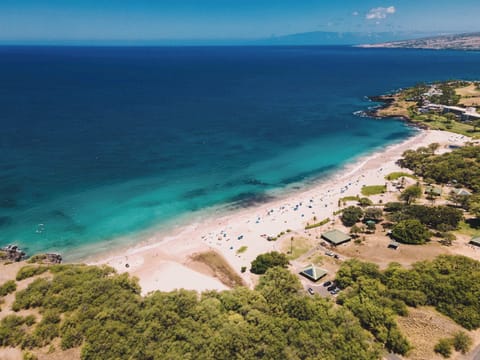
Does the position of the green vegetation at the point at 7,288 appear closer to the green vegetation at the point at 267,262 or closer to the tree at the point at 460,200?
the green vegetation at the point at 267,262

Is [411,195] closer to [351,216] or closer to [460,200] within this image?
[460,200]

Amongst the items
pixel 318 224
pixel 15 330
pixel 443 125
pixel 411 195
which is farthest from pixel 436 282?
pixel 443 125

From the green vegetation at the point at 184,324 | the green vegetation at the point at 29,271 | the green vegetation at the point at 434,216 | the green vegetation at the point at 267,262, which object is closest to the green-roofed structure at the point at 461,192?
the green vegetation at the point at 434,216

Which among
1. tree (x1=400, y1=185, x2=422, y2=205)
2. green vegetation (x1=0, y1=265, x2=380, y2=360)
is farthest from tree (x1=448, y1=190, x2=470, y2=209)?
green vegetation (x1=0, y1=265, x2=380, y2=360)

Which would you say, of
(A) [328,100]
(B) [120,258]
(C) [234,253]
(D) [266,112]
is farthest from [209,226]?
(A) [328,100]

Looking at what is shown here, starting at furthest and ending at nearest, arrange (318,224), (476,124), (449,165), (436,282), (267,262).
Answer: (476,124), (449,165), (318,224), (267,262), (436,282)

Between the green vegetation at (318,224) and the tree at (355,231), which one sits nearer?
the tree at (355,231)
